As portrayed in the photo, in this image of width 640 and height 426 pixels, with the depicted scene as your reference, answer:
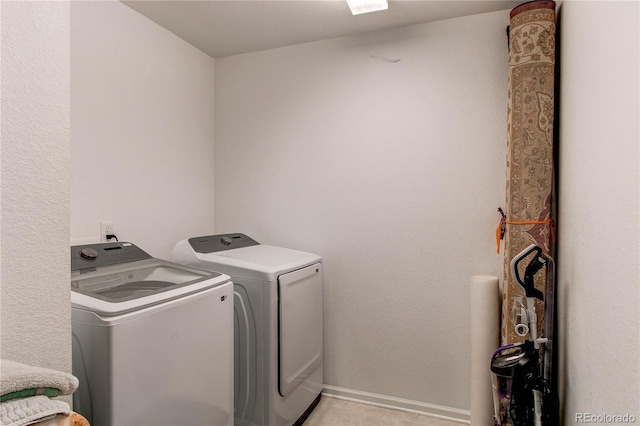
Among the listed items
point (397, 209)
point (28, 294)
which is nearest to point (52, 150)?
point (28, 294)

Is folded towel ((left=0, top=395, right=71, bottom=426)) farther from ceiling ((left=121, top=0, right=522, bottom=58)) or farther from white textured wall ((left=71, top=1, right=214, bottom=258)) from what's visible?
ceiling ((left=121, top=0, right=522, bottom=58))

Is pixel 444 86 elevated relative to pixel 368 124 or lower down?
elevated

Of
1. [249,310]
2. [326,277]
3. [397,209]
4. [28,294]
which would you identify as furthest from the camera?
[326,277]

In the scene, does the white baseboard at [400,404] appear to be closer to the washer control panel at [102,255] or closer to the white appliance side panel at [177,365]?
the white appliance side panel at [177,365]

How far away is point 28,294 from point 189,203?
6.24 ft

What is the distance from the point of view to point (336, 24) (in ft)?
8.12

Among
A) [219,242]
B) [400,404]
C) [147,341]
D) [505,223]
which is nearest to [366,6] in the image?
[505,223]

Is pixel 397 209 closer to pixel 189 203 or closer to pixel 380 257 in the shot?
pixel 380 257

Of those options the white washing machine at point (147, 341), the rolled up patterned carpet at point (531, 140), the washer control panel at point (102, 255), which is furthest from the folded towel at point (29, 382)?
the rolled up patterned carpet at point (531, 140)

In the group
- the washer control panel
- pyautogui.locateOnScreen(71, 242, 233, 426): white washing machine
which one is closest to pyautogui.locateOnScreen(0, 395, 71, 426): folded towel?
pyautogui.locateOnScreen(71, 242, 233, 426): white washing machine

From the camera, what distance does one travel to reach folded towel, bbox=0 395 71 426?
0.65 m

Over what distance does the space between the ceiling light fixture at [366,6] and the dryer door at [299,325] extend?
157cm

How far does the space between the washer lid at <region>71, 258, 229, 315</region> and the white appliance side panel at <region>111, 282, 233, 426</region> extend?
2.1 inches

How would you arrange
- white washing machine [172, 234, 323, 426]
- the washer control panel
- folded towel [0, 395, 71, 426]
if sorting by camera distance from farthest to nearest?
white washing machine [172, 234, 323, 426]
the washer control panel
folded towel [0, 395, 71, 426]
